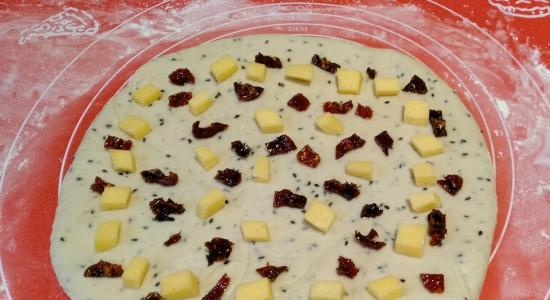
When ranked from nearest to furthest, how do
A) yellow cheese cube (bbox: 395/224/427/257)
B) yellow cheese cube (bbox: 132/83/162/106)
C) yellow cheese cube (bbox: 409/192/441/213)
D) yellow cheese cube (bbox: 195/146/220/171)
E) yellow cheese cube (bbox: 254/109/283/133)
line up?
yellow cheese cube (bbox: 395/224/427/257)
yellow cheese cube (bbox: 409/192/441/213)
yellow cheese cube (bbox: 195/146/220/171)
yellow cheese cube (bbox: 254/109/283/133)
yellow cheese cube (bbox: 132/83/162/106)

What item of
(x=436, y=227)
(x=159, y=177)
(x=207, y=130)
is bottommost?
(x=159, y=177)

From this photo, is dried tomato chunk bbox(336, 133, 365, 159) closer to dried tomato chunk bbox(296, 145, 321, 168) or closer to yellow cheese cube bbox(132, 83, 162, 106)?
dried tomato chunk bbox(296, 145, 321, 168)

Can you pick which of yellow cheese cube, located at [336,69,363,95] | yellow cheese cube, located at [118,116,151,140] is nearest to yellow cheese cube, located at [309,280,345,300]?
yellow cheese cube, located at [336,69,363,95]

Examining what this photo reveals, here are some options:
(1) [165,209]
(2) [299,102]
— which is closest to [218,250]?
(1) [165,209]

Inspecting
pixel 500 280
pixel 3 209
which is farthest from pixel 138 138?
pixel 500 280

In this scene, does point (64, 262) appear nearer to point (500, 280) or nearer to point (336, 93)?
point (336, 93)

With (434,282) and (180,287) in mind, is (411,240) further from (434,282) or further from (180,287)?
(180,287)
